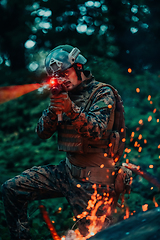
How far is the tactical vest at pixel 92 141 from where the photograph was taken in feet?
10.2

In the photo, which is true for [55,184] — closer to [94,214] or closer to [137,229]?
[94,214]

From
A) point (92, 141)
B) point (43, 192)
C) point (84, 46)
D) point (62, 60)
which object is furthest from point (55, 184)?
point (84, 46)

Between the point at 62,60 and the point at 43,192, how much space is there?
149cm

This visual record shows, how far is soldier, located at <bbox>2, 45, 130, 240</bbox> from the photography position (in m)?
3.12

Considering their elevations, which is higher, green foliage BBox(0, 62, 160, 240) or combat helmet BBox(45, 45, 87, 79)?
combat helmet BBox(45, 45, 87, 79)

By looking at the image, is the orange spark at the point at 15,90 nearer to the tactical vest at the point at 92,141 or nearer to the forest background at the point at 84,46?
the forest background at the point at 84,46

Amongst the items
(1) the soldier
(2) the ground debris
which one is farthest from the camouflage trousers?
(2) the ground debris

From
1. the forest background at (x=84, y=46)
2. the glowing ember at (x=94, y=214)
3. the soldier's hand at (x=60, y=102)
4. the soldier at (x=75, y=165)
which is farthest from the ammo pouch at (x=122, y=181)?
the forest background at (x=84, y=46)

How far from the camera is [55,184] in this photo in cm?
335

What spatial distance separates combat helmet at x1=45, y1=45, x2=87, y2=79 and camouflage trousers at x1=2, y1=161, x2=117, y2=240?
3.66 ft

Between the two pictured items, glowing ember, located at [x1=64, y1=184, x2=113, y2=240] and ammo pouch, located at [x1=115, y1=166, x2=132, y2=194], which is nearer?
glowing ember, located at [x1=64, y1=184, x2=113, y2=240]

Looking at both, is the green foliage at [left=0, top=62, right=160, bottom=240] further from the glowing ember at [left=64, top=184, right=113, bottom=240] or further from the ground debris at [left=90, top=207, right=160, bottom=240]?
the ground debris at [left=90, top=207, right=160, bottom=240]

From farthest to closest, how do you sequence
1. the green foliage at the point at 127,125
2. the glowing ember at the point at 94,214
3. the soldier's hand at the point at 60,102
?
the green foliage at the point at 127,125 → the glowing ember at the point at 94,214 → the soldier's hand at the point at 60,102

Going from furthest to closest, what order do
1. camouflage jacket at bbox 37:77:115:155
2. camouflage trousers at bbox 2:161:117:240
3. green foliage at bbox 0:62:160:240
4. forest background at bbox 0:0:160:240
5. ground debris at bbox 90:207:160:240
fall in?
forest background at bbox 0:0:160:240 < green foliage at bbox 0:62:160:240 < camouflage trousers at bbox 2:161:117:240 < camouflage jacket at bbox 37:77:115:155 < ground debris at bbox 90:207:160:240
